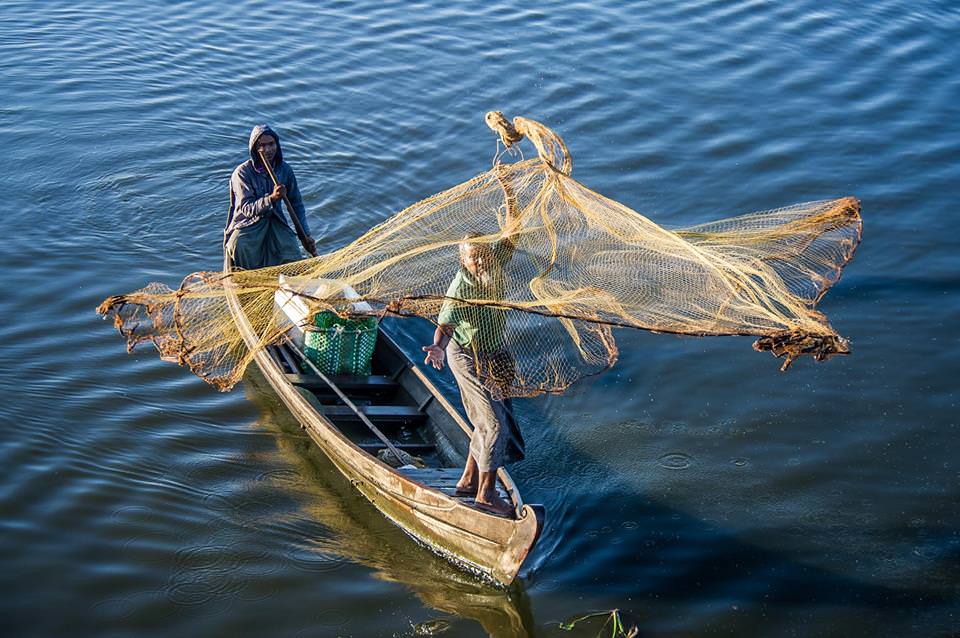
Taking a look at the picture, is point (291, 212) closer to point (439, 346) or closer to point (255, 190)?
point (255, 190)

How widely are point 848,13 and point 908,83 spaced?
232 cm

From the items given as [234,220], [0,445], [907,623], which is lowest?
[907,623]

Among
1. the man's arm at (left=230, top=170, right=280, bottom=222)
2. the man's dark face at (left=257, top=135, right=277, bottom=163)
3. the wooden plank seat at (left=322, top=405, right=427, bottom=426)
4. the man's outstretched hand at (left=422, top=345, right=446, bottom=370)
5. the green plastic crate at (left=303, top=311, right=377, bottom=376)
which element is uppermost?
the man's dark face at (left=257, top=135, right=277, bottom=163)

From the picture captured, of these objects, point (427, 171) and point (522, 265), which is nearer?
point (522, 265)


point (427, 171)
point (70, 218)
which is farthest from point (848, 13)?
point (70, 218)

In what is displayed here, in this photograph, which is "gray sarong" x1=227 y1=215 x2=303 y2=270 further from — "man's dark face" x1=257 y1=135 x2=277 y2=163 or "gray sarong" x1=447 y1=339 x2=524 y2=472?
"gray sarong" x1=447 y1=339 x2=524 y2=472

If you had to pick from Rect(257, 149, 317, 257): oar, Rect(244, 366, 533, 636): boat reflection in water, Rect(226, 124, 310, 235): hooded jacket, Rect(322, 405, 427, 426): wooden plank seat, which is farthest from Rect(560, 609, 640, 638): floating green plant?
Rect(226, 124, 310, 235): hooded jacket

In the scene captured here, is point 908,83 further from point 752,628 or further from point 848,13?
point 752,628

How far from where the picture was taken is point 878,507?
6504mm

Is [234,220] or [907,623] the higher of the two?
[234,220]

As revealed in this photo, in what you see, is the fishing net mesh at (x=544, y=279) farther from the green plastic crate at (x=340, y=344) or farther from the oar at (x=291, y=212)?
the oar at (x=291, y=212)

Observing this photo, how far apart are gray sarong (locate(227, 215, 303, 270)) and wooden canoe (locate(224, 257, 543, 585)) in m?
0.18

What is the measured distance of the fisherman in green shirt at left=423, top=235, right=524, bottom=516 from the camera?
18.0 ft

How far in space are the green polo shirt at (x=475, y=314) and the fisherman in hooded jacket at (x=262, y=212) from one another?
232 cm
